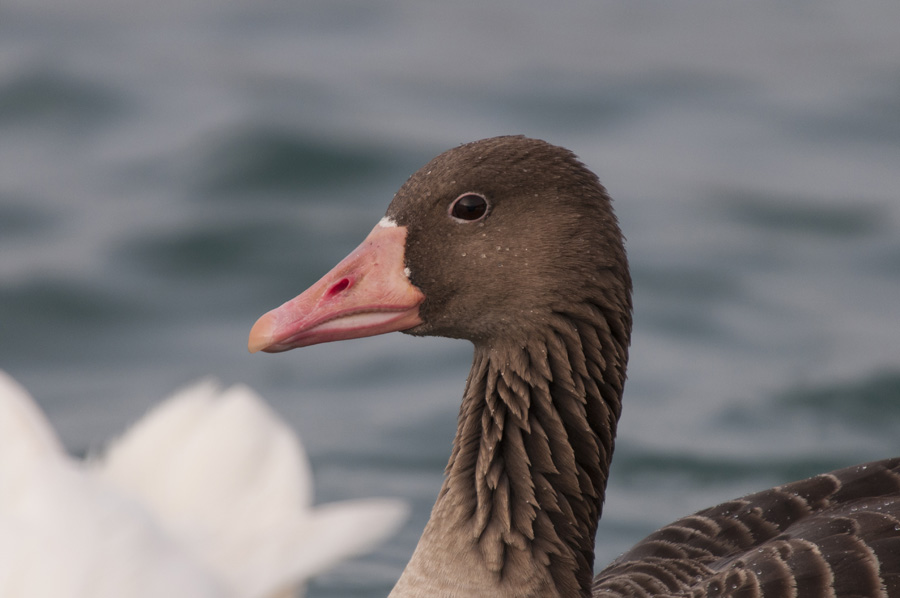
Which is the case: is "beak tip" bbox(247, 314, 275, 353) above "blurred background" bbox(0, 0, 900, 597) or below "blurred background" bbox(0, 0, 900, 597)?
below

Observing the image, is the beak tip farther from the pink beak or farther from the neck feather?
the neck feather

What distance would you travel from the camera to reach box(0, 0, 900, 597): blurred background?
8320 millimetres

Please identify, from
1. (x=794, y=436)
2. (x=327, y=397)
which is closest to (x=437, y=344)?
(x=327, y=397)

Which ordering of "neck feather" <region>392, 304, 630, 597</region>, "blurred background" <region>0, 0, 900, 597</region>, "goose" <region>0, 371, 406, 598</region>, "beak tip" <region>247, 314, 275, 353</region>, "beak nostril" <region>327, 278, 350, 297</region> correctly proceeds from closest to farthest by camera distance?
"goose" <region>0, 371, 406, 598</region>, "beak tip" <region>247, 314, 275, 353</region>, "beak nostril" <region>327, 278, 350, 297</region>, "neck feather" <region>392, 304, 630, 597</region>, "blurred background" <region>0, 0, 900, 597</region>

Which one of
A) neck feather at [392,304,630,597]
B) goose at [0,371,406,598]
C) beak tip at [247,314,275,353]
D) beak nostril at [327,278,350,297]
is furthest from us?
neck feather at [392,304,630,597]

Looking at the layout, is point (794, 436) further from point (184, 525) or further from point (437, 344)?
point (184, 525)

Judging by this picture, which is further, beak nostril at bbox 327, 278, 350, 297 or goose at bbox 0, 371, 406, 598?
beak nostril at bbox 327, 278, 350, 297

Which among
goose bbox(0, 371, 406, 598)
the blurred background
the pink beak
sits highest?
the blurred background

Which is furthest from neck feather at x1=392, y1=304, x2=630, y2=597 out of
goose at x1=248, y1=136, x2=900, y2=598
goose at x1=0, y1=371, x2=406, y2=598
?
goose at x1=0, y1=371, x2=406, y2=598

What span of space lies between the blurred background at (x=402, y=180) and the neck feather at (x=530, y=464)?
2.59 m

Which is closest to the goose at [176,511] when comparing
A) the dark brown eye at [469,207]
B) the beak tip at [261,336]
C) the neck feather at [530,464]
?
the neck feather at [530,464]

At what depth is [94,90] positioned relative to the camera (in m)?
11.2

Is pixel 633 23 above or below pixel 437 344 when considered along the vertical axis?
above

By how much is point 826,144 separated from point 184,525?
7707mm
